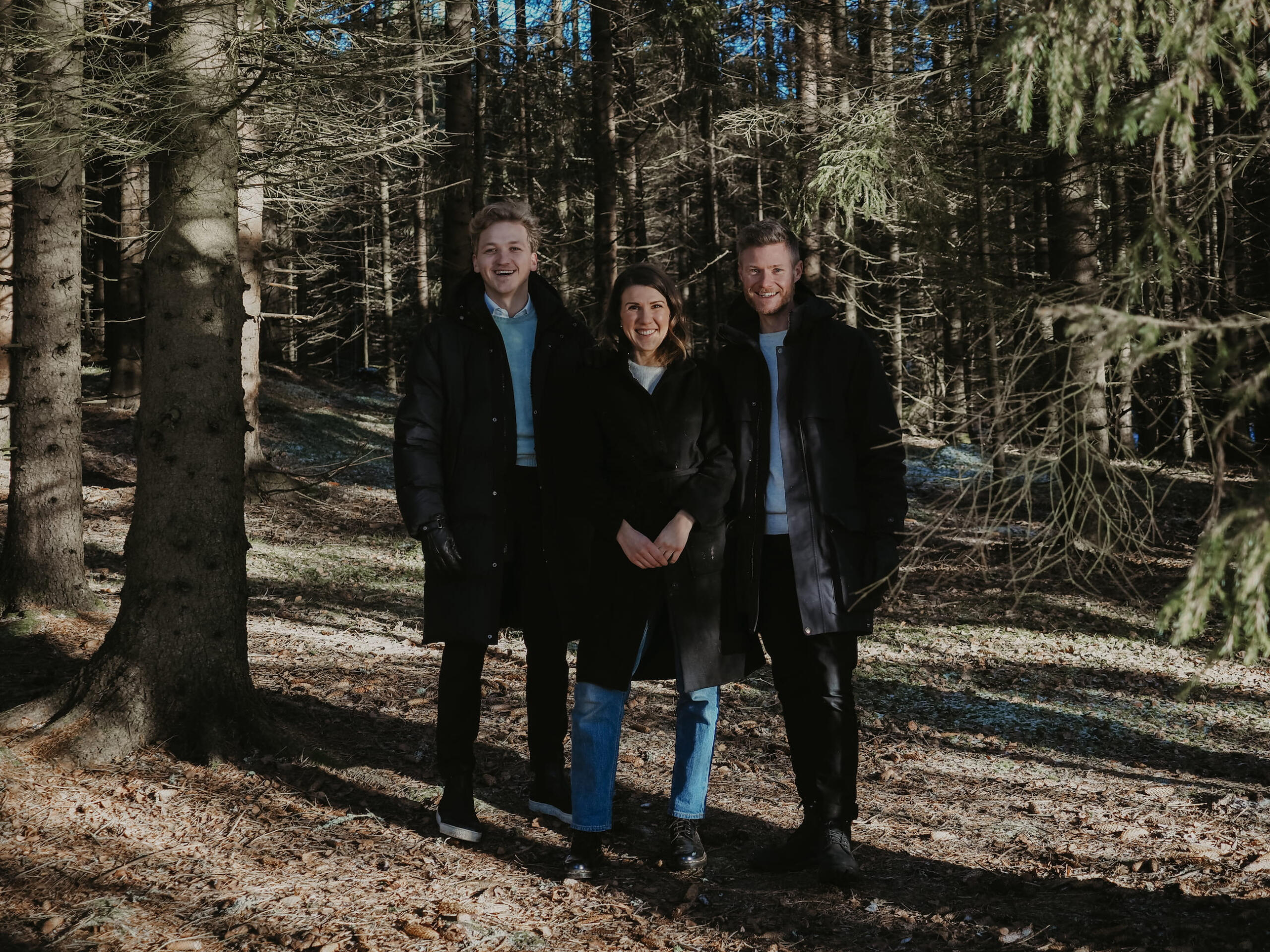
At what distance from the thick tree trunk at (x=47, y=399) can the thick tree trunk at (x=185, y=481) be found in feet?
7.57

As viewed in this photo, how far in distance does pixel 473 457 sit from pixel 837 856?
1970 millimetres

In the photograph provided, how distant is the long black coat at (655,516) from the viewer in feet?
11.6

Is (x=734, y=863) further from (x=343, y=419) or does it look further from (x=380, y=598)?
(x=343, y=419)

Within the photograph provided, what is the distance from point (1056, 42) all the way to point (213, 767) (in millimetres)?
4065

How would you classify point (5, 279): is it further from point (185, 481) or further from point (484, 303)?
point (484, 303)

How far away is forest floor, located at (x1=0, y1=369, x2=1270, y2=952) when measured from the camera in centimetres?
315

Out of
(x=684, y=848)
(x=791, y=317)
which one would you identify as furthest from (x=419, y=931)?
(x=791, y=317)

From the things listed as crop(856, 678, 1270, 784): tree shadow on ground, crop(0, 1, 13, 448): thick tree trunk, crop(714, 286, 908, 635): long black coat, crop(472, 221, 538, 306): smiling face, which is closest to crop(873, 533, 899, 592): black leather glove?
crop(714, 286, 908, 635): long black coat

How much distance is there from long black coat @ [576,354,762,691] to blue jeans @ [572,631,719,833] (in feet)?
0.23

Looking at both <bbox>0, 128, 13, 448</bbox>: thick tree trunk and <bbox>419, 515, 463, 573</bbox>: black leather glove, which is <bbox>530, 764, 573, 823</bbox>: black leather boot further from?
<bbox>0, 128, 13, 448</bbox>: thick tree trunk

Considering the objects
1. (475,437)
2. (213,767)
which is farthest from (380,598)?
(475,437)

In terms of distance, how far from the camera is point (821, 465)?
11.7 ft

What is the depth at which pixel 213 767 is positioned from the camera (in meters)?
4.25

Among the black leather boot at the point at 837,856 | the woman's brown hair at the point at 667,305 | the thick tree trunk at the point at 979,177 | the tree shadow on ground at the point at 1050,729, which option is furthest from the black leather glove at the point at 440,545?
the thick tree trunk at the point at 979,177
